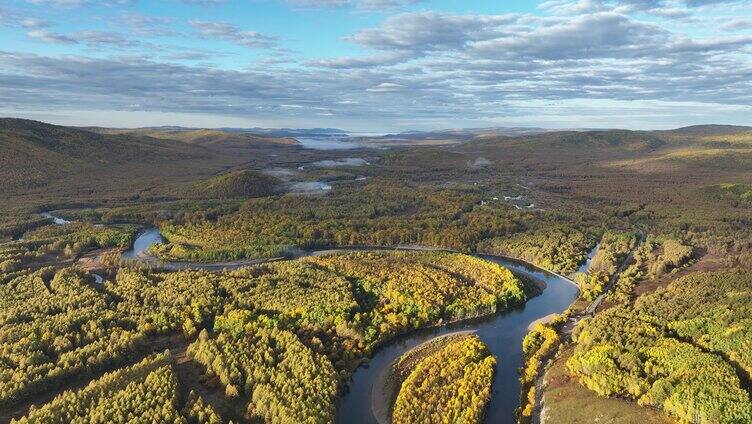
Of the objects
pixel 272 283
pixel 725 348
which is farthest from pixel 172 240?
pixel 725 348

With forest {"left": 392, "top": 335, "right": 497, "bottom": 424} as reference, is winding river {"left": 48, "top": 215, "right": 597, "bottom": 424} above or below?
below

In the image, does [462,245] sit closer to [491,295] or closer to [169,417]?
[491,295]

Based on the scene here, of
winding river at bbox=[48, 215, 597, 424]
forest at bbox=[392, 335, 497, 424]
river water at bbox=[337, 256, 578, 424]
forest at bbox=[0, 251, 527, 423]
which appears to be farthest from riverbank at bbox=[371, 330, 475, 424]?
forest at bbox=[0, 251, 527, 423]

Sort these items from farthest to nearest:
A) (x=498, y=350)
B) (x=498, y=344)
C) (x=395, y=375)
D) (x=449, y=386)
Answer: (x=498, y=344) < (x=498, y=350) < (x=395, y=375) < (x=449, y=386)

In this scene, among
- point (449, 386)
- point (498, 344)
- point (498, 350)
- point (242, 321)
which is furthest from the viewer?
point (498, 344)

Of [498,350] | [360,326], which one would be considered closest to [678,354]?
[498,350]

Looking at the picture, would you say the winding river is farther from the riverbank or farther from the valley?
the riverbank

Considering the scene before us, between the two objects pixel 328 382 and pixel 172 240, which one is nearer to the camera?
pixel 328 382

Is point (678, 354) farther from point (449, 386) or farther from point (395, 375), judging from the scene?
point (395, 375)
